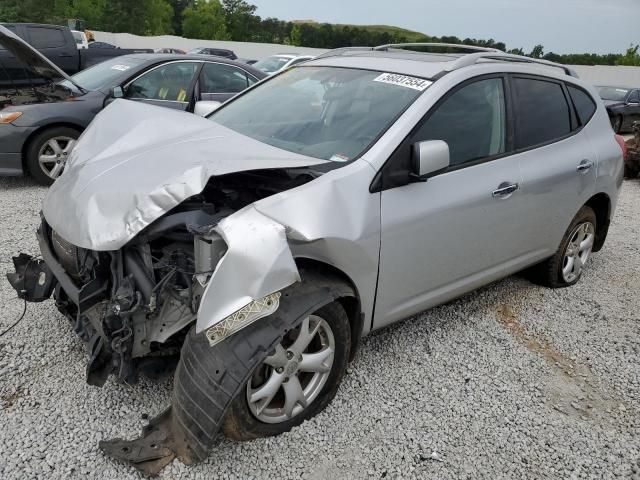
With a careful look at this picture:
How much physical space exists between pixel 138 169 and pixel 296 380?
1.24 meters

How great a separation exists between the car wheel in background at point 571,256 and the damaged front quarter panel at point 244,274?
111 inches

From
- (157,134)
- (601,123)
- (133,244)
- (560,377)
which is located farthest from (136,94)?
(560,377)

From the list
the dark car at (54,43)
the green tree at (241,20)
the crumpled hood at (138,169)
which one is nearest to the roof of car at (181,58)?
the crumpled hood at (138,169)

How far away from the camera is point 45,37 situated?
1123cm

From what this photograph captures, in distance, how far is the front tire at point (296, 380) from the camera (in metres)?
2.30

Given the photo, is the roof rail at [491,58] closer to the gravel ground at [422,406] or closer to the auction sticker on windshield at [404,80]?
the auction sticker on windshield at [404,80]

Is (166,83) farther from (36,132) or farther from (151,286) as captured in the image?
(151,286)


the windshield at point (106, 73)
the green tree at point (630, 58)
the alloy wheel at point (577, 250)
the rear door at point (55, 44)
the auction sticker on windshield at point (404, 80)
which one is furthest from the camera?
the green tree at point (630, 58)

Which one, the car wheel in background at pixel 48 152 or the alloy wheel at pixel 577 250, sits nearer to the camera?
the alloy wheel at pixel 577 250

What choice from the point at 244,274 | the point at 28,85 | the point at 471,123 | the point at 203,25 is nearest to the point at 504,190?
the point at 471,123

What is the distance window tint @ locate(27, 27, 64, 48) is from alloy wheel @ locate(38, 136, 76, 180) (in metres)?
6.71

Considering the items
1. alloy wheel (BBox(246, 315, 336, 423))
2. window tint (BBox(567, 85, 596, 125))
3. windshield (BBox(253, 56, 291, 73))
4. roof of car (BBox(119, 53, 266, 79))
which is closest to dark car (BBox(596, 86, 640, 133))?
windshield (BBox(253, 56, 291, 73))

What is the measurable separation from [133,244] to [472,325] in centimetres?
237

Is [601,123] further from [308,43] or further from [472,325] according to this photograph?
[308,43]
